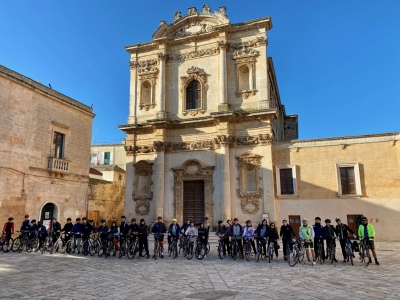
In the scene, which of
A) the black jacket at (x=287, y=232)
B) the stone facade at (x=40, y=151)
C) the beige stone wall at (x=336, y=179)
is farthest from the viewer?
the beige stone wall at (x=336, y=179)

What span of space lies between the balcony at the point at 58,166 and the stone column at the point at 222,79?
390 inches

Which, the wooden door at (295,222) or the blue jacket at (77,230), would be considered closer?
the blue jacket at (77,230)

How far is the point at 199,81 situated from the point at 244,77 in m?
3.10

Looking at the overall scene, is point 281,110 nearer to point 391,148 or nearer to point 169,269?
point 391,148

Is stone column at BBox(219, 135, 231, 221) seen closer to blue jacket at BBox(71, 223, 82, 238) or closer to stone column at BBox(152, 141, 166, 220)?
stone column at BBox(152, 141, 166, 220)

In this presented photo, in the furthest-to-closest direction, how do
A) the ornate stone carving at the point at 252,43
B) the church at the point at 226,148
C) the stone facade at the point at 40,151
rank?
the ornate stone carving at the point at 252,43, the church at the point at 226,148, the stone facade at the point at 40,151

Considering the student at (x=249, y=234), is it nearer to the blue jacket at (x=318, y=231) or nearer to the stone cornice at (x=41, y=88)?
the blue jacket at (x=318, y=231)

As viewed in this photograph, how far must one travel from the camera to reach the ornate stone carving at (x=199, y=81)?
22.1 meters

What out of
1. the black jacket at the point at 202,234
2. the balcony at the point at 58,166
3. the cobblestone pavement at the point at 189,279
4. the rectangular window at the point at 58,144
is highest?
the rectangular window at the point at 58,144

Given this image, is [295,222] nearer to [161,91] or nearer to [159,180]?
[159,180]

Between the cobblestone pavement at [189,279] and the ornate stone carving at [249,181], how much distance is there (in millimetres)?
8065

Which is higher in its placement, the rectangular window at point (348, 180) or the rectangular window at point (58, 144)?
the rectangular window at point (58, 144)

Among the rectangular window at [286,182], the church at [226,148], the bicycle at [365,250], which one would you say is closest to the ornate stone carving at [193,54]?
the church at [226,148]

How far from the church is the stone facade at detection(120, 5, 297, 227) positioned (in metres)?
0.07
